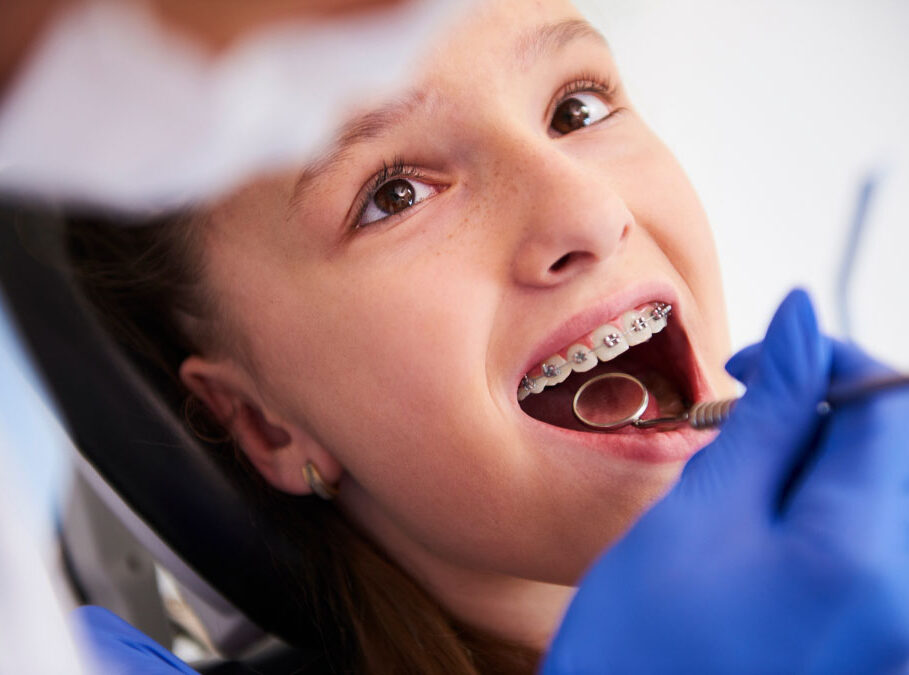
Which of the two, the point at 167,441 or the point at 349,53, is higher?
the point at 349,53

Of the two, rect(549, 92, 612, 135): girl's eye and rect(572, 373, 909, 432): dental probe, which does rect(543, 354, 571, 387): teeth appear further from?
rect(549, 92, 612, 135): girl's eye

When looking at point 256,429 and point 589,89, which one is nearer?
point 589,89

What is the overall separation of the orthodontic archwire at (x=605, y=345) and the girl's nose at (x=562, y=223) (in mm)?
79

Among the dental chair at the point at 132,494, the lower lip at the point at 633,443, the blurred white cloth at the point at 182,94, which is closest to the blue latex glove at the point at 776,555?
the lower lip at the point at 633,443

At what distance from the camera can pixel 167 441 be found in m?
1.06

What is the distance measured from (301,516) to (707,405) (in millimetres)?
601

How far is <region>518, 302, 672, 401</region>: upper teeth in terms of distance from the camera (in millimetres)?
833

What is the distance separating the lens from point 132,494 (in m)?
1.07

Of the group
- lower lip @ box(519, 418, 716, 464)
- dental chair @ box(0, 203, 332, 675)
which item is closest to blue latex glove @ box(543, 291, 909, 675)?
lower lip @ box(519, 418, 716, 464)

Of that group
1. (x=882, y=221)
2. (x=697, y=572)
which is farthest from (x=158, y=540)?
(x=882, y=221)

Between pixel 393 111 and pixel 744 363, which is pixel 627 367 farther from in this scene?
pixel 393 111

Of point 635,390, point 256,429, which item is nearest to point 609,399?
point 635,390

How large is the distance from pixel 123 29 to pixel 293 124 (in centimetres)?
19

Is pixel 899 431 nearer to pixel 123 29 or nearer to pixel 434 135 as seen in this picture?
pixel 434 135
